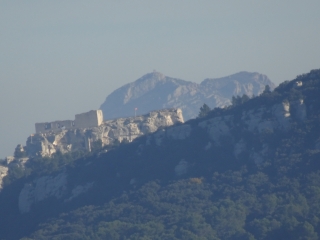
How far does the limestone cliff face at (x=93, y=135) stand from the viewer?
10069cm

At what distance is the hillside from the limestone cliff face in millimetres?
7930

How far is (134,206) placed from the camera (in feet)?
252

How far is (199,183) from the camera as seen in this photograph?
78.4 meters

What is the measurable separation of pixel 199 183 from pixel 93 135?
945 inches

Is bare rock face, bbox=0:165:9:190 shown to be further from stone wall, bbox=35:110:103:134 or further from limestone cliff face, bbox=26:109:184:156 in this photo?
stone wall, bbox=35:110:103:134

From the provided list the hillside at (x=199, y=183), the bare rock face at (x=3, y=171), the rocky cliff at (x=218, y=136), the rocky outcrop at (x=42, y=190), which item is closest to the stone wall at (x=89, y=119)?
the bare rock face at (x=3, y=171)

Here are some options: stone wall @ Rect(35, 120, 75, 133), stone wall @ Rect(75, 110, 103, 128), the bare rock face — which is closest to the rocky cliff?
the bare rock face

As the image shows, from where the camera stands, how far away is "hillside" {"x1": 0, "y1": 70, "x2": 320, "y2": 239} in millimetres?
69812

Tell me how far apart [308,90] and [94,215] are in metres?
19.3

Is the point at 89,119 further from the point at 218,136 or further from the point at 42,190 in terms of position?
the point at 218,136

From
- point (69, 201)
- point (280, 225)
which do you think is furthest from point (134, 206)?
point (280, 225)

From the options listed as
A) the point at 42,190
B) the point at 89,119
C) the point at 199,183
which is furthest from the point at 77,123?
the point at 199,183

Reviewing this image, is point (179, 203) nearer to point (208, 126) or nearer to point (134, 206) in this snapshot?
point (134, 206)

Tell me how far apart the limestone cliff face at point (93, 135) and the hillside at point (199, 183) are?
7930 mm
